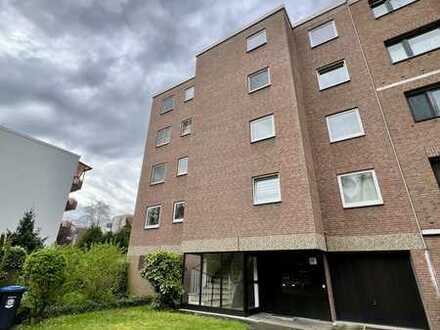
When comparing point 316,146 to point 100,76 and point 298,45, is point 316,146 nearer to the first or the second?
point 298,45

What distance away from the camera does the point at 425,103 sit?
10.4 metres

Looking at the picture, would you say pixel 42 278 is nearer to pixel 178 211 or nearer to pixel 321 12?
pixel 178 211

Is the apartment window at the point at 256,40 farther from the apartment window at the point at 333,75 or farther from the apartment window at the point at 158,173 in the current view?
the apartment window at the point at 158,173

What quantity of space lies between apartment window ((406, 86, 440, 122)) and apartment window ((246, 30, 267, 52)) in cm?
824

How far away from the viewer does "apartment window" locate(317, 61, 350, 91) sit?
1275cm

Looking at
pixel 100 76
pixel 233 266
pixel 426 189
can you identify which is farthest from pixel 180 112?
pixel 426 189

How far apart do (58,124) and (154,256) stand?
50.7 feet

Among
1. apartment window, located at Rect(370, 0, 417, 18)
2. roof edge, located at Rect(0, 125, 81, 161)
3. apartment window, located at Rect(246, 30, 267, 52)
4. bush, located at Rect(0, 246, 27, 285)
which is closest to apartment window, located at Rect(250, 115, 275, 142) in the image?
apartment window, located at Rect(246, 30, 267, 52)

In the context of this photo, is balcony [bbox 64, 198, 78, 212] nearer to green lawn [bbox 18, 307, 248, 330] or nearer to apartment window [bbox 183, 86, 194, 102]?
apartment window [bbox 183, 86, 194, 102]

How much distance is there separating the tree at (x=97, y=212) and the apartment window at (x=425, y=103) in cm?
5265

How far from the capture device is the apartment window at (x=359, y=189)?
998cm

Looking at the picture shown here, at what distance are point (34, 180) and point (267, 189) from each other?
26533 mm

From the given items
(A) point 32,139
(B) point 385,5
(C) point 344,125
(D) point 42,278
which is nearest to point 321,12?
(B) point 385,5

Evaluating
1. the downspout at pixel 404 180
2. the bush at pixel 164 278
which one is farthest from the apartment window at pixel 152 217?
the downspout at pixel 404 180
